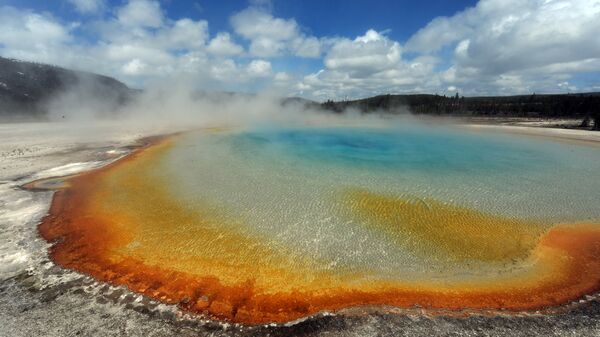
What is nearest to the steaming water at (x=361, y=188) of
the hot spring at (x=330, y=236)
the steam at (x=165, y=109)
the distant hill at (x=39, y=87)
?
the hot spring at (x=330, y=236)

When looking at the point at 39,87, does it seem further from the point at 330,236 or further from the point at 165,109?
the point at 330,236

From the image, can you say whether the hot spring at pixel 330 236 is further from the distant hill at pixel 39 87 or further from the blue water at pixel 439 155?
the distant hill at pixel 39 87

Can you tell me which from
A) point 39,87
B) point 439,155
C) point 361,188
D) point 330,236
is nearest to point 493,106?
point 439,155

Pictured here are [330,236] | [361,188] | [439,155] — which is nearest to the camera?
[330,236]

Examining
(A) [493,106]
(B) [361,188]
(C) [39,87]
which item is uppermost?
(C) [39,87]

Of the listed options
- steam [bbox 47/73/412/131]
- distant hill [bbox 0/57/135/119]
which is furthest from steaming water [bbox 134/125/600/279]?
distant hill [bbox 0/57/135/119]

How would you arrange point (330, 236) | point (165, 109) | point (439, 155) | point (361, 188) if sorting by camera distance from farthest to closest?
1. point (165, 109)
2. point (439, 155)
3. point (361, 188)
4. point (330, 236)

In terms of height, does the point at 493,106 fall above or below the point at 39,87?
below
